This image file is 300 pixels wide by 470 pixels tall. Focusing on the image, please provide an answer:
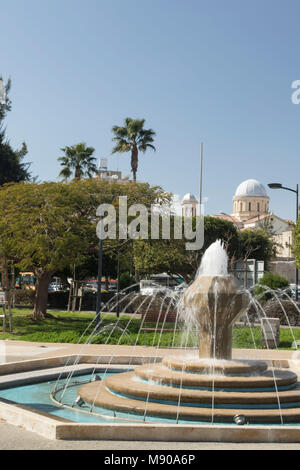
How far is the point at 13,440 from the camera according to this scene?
631cm

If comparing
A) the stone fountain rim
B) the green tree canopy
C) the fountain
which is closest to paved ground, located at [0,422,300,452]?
the stone fountain rim

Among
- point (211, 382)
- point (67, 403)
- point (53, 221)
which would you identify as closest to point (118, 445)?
point (211, 382)

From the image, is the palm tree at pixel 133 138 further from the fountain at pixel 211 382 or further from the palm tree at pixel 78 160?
the fountain at pixel 211 382

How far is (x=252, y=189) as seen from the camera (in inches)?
4646

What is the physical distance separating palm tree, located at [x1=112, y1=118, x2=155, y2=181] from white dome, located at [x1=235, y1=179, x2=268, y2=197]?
72.6 meters

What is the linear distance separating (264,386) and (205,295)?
1.74 m

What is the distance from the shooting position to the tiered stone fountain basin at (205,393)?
7477 millimetres

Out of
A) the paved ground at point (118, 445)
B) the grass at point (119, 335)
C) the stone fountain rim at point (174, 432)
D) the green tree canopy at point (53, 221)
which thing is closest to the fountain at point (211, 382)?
the stone fountain rim at point (174, 432)

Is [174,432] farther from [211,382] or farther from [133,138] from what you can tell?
[133,138]

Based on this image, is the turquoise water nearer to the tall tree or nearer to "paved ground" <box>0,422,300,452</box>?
"paved ground" <box>0,422,300,452</box>

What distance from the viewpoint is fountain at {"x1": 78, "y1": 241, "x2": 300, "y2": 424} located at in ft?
24.8

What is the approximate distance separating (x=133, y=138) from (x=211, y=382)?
41.2 metres

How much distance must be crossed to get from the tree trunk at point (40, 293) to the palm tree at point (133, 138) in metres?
26.0
